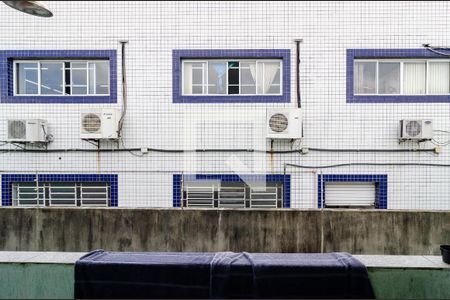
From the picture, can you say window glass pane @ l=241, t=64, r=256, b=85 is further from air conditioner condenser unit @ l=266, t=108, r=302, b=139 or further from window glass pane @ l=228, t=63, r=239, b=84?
air conditioner condenser unit @ l=266, t=108, r=302, b=139

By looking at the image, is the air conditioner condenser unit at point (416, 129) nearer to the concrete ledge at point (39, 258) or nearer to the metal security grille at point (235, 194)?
the metal security grille at point (235, 194)

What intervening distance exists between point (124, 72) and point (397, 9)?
690 centimetres

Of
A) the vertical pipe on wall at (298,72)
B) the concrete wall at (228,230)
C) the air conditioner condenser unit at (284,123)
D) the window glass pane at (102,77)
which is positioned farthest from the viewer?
the window glass pane at (102,77)

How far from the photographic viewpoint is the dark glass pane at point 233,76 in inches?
267

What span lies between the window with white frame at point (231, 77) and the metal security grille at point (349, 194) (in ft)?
9.28

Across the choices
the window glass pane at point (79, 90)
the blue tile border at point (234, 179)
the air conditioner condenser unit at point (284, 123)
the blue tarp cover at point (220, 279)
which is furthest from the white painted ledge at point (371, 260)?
the window glass pane at point (79, 90)

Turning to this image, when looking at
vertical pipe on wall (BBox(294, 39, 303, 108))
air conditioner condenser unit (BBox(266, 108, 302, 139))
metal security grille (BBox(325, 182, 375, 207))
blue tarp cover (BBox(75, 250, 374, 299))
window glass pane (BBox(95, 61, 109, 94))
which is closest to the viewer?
blue tarp cover (BBox(75, 250, 374, 299))

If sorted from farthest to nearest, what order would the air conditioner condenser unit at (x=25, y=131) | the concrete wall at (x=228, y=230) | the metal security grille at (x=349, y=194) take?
the metal security grille at (x=349, y=194), the air conditioner condenser unit at (x=25, y=131), the concrete wall at (x=228, y=230)

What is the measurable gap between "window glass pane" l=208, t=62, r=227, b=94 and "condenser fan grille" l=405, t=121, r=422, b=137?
14.6ft

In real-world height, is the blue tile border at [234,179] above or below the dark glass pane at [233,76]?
below

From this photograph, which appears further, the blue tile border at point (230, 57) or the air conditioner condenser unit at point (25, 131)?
the blue tile border at point (230, 57)

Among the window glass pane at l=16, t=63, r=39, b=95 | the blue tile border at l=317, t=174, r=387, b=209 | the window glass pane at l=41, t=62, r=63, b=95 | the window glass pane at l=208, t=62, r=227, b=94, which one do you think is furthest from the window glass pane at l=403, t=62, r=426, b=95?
the window glass pane at l=16, t=63, r=39, b=95

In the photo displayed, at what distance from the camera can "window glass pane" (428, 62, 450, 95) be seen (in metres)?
6.62

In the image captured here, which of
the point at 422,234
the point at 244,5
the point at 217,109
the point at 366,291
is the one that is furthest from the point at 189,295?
the point at 244,5
